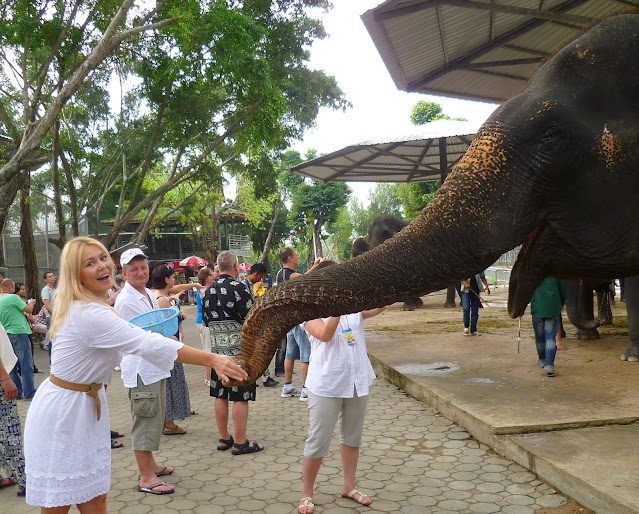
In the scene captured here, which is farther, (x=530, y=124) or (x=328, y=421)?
(x=328, y=421)

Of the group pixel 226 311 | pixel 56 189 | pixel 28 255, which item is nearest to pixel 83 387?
pixel 226 311

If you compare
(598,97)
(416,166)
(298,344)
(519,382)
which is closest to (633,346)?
(519,382)

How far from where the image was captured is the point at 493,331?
10875 mm

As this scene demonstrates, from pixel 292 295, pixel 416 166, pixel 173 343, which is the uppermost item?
pixel 416 166

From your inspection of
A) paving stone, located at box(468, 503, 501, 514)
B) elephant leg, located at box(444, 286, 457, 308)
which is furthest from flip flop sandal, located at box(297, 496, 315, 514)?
elephant leg, located at box(444, 286, 457, 308)

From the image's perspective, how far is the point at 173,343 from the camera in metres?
2.83

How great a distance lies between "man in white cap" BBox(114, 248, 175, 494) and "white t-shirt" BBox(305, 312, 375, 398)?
1341 millimetres

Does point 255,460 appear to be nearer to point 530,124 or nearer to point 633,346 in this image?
point 530,124

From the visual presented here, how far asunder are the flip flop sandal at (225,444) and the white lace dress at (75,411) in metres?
2.70

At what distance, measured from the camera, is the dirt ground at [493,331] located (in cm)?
811

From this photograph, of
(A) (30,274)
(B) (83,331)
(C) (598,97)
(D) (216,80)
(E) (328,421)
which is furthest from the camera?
(A) (30,274)

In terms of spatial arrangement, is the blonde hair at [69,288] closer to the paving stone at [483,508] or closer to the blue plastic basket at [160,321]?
the blue plastic basket at [160,321]

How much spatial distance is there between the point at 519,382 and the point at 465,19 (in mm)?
4084

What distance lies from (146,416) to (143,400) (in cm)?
12
